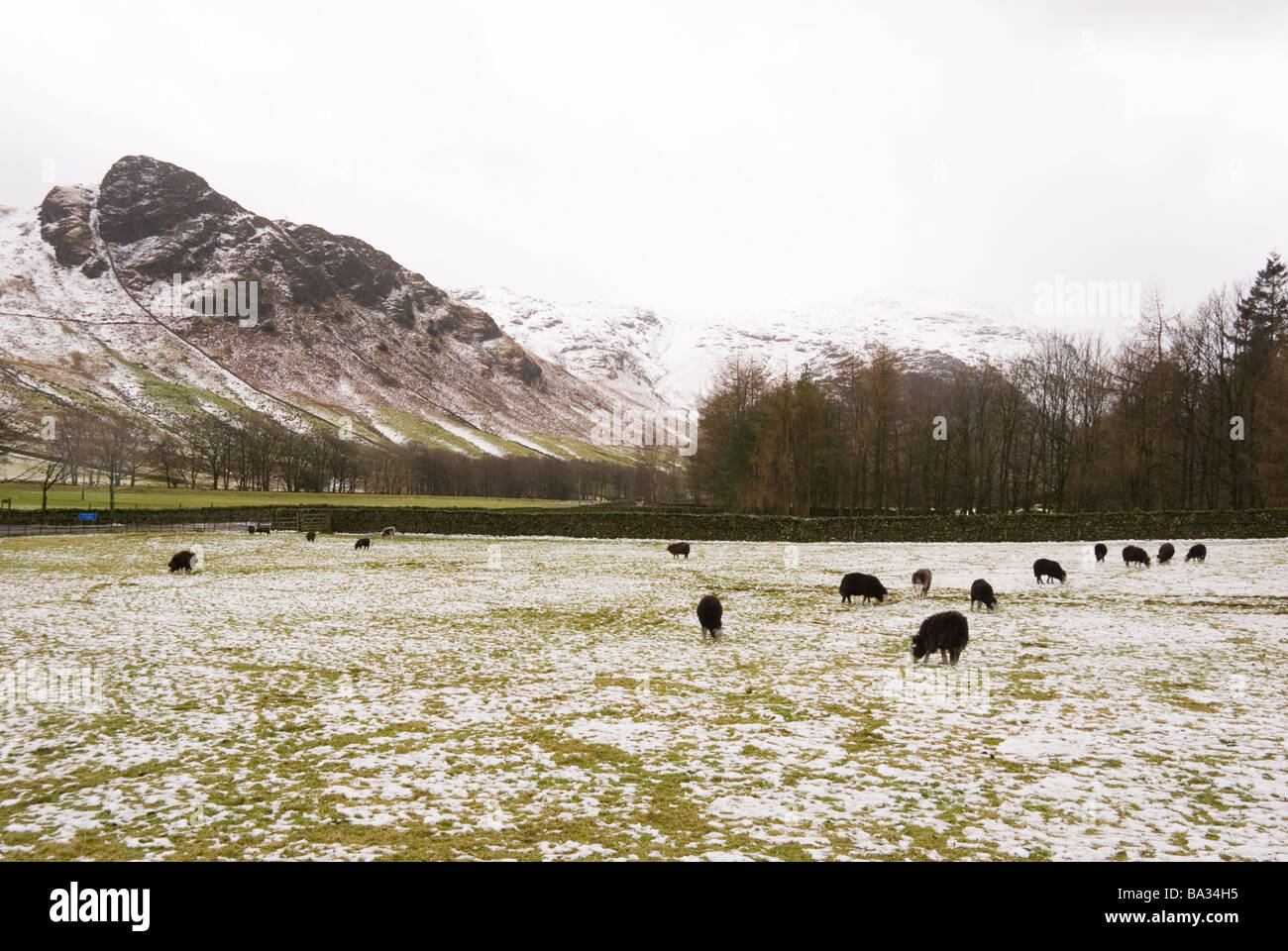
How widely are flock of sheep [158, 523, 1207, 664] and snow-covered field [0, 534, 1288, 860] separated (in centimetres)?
69

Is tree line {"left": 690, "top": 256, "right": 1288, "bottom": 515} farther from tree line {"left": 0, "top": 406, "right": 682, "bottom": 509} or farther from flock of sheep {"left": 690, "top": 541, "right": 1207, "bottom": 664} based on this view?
tree line {"left": 0, "top": 406, "right": 682, "bottom": 509}

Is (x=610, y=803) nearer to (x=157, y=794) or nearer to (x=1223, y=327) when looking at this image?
(x=157, y=794)

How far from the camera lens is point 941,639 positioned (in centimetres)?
1459

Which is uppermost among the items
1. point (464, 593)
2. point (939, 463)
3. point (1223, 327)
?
point (1223, 327)

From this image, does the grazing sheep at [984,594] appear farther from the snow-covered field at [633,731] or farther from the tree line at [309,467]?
the tree line at [309,467]

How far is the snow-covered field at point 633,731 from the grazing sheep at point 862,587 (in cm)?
104

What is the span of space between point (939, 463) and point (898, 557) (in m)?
32.3

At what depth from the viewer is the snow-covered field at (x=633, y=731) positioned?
685cm

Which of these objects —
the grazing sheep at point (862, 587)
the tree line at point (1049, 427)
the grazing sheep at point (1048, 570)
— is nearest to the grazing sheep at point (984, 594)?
the grazing sheep at point (862, 587)

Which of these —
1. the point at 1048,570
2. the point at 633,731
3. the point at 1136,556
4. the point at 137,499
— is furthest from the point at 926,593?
the point at 137,499

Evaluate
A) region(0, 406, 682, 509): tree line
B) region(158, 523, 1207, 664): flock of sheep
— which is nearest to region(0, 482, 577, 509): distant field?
region(0, 406, 682, 509): tree line

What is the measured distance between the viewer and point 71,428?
98688mm
